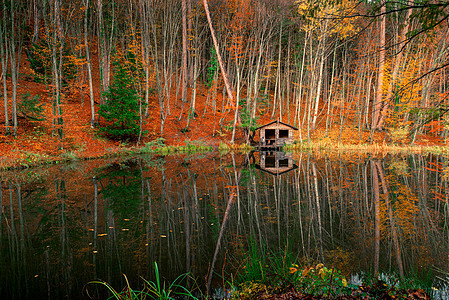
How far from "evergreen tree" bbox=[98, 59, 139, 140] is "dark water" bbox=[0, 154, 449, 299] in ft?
33.4

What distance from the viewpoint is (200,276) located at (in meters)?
3.29

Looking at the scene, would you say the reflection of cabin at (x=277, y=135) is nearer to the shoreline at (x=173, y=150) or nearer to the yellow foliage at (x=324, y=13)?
the shoreline at (x=173, y=150)

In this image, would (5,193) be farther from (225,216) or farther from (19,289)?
(225,216)

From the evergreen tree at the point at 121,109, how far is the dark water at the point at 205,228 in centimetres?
1017

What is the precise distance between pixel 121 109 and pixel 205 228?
655 inches

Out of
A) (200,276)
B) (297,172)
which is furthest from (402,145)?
(200,276)

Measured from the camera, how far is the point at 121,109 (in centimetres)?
1902

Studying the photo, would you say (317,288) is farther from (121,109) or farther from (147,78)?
(147,78)

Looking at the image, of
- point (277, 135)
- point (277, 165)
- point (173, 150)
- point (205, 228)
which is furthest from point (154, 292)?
point (277, 135)

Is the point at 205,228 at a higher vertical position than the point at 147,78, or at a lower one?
lower

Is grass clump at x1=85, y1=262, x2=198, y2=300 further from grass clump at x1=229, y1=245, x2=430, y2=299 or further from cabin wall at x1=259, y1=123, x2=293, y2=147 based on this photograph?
cabin wall at x1=259, y1=123, x2=293, y2=147

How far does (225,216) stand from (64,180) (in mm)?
7268

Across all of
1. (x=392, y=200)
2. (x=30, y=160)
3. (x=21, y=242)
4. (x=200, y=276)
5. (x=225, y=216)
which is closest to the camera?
(x=200, y=276)

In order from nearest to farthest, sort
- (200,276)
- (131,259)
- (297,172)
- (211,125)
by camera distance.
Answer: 1. (200,276)
2. (131,259)
3. (297,172)
4. (211,125)
